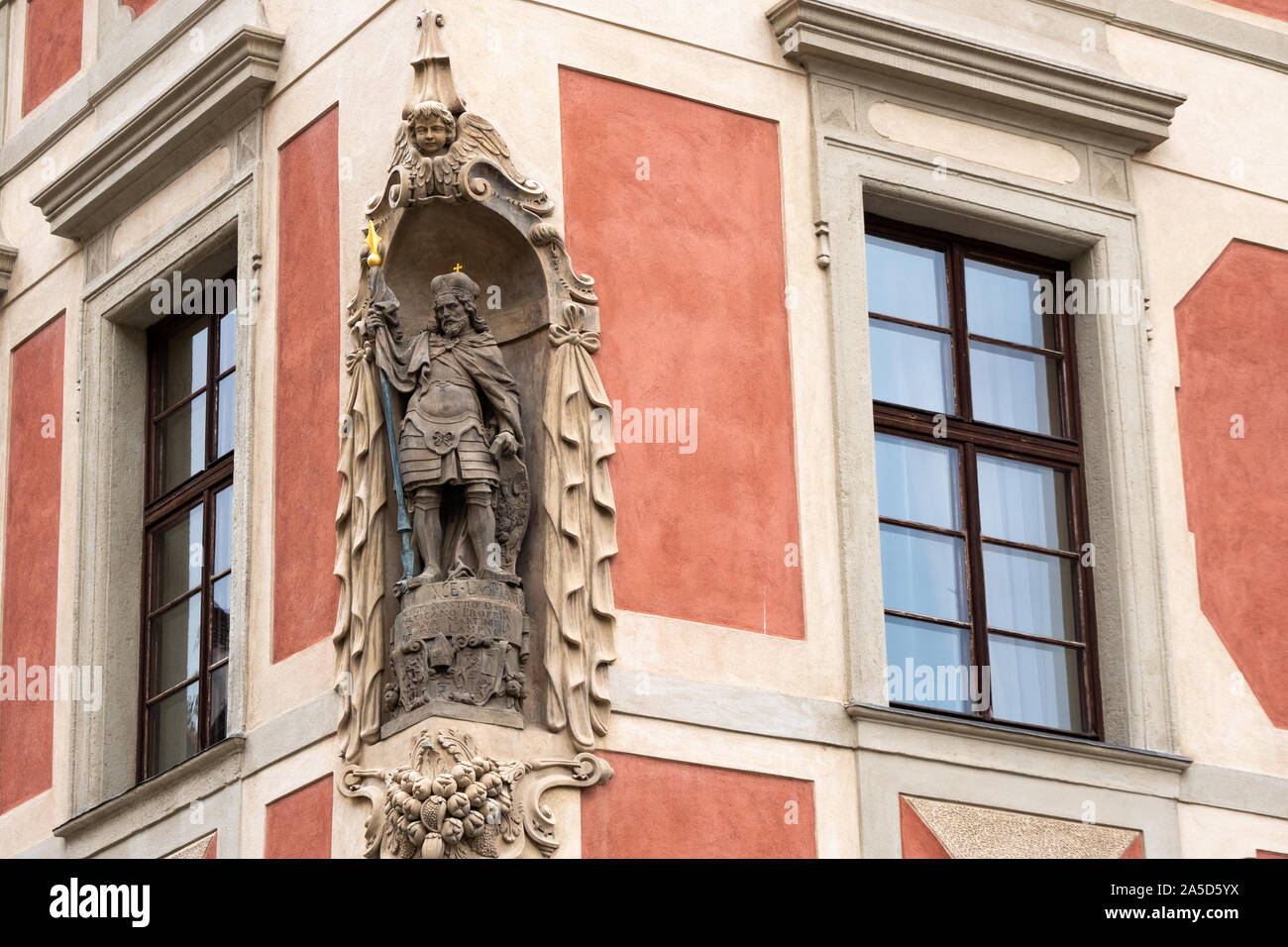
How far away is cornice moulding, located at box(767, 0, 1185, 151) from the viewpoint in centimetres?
1691

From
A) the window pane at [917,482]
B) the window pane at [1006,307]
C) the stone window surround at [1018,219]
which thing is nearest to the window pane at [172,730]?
the stone window surround at [1018,219]

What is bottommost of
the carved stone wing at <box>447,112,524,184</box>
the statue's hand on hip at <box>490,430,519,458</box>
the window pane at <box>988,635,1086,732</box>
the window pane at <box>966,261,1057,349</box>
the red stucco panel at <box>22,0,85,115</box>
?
the window pane at <box>988,635,1086,732</box>

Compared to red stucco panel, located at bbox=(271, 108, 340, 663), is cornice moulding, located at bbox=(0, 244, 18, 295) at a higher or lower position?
higher

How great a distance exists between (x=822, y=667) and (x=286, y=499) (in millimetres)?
2742

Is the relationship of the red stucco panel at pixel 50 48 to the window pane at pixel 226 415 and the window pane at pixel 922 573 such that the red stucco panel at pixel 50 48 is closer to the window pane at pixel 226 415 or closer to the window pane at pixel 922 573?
the window pane at pixel 226 415

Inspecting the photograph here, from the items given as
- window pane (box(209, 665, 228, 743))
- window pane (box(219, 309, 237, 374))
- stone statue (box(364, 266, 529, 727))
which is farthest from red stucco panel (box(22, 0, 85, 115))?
stone statue (box(364, 266, 529, 727))

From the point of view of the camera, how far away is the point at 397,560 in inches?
612

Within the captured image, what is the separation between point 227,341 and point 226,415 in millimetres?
410

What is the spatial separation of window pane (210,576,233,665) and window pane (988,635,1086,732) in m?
3.90

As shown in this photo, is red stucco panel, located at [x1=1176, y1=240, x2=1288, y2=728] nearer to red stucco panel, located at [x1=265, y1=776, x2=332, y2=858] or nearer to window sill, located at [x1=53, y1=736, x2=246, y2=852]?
red stucco panel, located at [x1=265, y1=776, x2=332, y2=858]

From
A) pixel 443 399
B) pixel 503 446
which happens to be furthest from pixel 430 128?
pixel 503 446

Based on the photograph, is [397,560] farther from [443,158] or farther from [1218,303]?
[1218,303]
